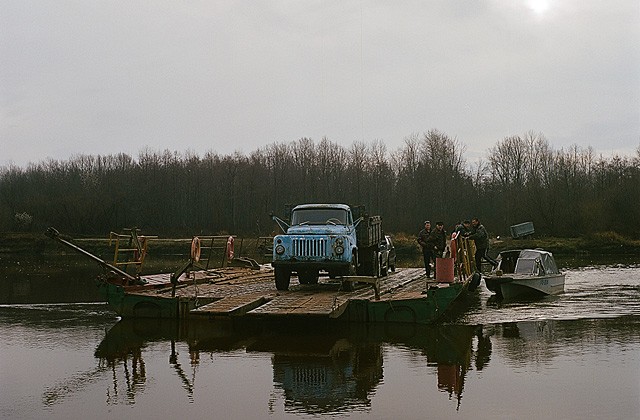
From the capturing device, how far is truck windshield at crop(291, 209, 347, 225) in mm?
16839

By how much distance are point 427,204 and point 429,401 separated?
2613 inches

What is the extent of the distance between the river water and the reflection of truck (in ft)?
5.48

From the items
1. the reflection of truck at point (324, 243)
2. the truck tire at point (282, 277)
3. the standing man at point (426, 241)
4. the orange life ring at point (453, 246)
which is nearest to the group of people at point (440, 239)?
the standing man at point (426, 241)

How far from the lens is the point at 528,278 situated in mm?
19688

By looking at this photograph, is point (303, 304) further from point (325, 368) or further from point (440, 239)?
point (440, 239)

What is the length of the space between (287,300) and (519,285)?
8100 millimetres

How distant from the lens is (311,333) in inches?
557

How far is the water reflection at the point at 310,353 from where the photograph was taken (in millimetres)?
9289

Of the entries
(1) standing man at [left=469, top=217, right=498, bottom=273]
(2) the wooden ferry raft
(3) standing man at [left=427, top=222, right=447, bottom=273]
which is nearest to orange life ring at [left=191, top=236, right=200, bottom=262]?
(2) the wooden ferry raft

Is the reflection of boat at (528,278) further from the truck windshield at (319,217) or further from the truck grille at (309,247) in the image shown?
the truck grille at (309,247)

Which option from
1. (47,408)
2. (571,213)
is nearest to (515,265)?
(47,408)

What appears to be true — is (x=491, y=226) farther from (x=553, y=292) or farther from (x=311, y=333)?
(x=311, y=333)

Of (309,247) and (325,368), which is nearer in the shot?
(325,368)

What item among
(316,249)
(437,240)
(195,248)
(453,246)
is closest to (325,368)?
(316,249)
